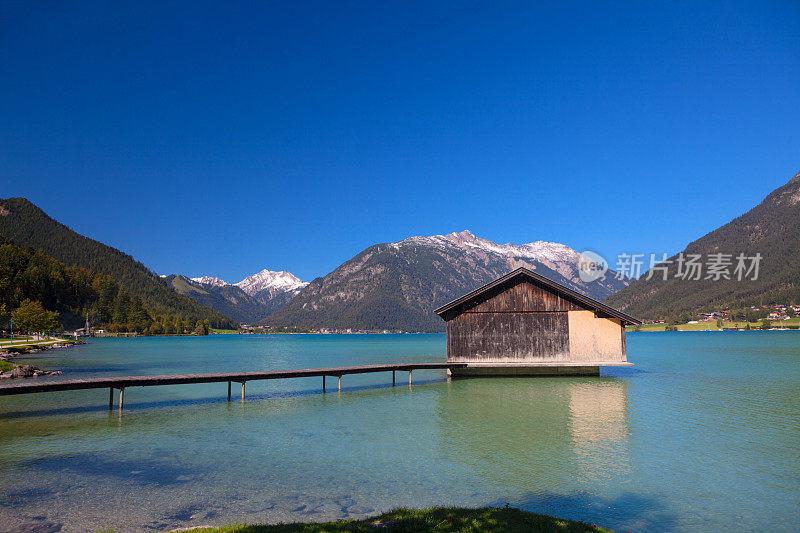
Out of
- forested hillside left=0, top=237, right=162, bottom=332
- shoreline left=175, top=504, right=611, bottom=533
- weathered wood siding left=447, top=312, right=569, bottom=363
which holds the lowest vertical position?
shoreline left=175, top=504, right=611, bottom=533

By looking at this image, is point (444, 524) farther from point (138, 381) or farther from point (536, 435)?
point (138, 381)

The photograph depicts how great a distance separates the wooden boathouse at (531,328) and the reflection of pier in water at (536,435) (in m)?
2.85

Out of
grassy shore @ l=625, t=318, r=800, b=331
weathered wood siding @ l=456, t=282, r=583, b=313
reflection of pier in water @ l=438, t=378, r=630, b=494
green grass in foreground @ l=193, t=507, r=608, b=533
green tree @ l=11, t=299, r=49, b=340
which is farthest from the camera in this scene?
grassy shore @ l=625, t=318, r=800, b=331

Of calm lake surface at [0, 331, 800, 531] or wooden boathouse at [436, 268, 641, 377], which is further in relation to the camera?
wooden boathouse at [436, 268, 641, 377]

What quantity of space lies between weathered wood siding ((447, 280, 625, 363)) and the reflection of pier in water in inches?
116

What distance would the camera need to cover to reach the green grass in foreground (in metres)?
7.37

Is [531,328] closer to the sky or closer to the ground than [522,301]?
closer to the ground

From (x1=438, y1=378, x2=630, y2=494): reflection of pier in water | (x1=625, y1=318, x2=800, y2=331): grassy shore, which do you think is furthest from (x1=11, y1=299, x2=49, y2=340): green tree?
(x1=625, y1=318, x2=800, y2=331): grassy shore

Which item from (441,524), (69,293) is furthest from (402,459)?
(69,293)

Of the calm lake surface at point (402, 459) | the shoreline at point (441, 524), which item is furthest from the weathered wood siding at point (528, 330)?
the shoreline at point (441, 524)

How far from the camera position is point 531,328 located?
31.3 metres

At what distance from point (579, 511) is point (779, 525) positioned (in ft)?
11.2

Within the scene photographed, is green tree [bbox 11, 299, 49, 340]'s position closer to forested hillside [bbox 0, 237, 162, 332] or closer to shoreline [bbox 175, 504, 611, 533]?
forested hillside [bbox 0, 237, 162, 332]

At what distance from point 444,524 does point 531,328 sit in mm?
24899
